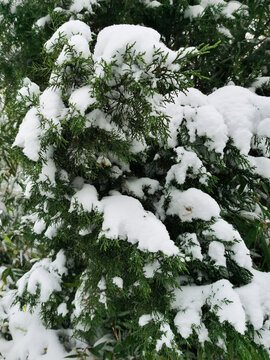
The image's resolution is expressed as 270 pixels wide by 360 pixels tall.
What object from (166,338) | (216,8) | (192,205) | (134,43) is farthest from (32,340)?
(216,8)

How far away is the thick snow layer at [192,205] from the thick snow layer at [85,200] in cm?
39

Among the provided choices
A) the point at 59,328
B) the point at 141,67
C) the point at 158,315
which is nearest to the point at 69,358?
the point at 59,328

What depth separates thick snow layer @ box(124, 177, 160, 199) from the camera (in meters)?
1.35

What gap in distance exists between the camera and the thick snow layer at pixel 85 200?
1.15 m

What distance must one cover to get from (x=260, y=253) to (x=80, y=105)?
4.90 ft

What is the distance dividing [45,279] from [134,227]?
80 cm

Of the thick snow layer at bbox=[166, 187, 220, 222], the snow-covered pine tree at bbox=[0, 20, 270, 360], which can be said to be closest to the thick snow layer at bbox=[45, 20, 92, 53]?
the snow-covered pine tree at bbox=[0, 20, 270, 360]

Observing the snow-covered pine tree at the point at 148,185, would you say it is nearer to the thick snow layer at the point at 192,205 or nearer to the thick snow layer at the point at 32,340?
the thick snow layer at the point at 192,205

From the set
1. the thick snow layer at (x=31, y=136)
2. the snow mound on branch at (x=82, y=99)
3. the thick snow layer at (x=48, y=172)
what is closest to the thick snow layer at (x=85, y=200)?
the thick snow layer at (x=48, y=172)

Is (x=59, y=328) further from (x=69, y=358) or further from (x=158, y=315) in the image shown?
(x=158, y=315)

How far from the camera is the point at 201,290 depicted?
1.26 m

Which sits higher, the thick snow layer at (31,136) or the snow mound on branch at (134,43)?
the snow mound on branch at (134,43)

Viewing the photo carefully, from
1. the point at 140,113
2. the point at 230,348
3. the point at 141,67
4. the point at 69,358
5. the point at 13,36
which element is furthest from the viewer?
the point at 69,358

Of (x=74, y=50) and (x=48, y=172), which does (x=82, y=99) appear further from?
(x=48, y=172)
